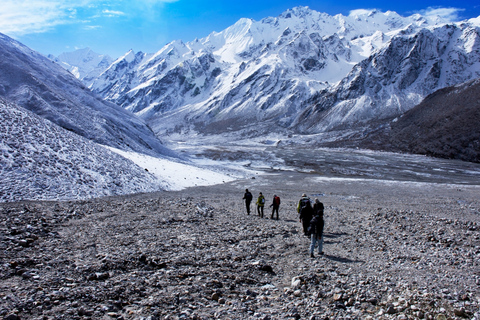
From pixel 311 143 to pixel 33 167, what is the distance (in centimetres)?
15204

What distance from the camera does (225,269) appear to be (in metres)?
10.1

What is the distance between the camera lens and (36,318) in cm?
641

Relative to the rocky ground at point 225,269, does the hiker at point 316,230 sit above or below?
above

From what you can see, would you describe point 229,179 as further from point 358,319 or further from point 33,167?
point 358,319

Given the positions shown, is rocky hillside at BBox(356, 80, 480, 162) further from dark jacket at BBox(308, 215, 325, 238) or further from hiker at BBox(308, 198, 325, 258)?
dark jacket at BBox(308, 215, 325, 238)

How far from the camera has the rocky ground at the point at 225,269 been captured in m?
7.21

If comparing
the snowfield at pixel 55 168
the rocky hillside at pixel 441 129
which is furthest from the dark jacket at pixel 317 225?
the rocky hillside at pixel 441 129

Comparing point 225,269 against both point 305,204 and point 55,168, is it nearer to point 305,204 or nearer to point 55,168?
point 305,204

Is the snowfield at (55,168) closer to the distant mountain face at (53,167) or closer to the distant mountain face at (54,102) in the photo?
the distant mountain face at (53,167)

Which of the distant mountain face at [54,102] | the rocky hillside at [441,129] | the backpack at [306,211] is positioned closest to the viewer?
the backpack at [306,211]

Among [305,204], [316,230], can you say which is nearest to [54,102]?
[305,204]

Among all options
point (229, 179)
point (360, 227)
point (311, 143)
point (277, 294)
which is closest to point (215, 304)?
point (277, 294)

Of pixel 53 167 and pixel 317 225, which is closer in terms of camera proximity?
pixel 317 225

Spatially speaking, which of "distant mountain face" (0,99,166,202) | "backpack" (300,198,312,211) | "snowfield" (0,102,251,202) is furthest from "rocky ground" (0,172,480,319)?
"snowfield" (0,102,251,202)
